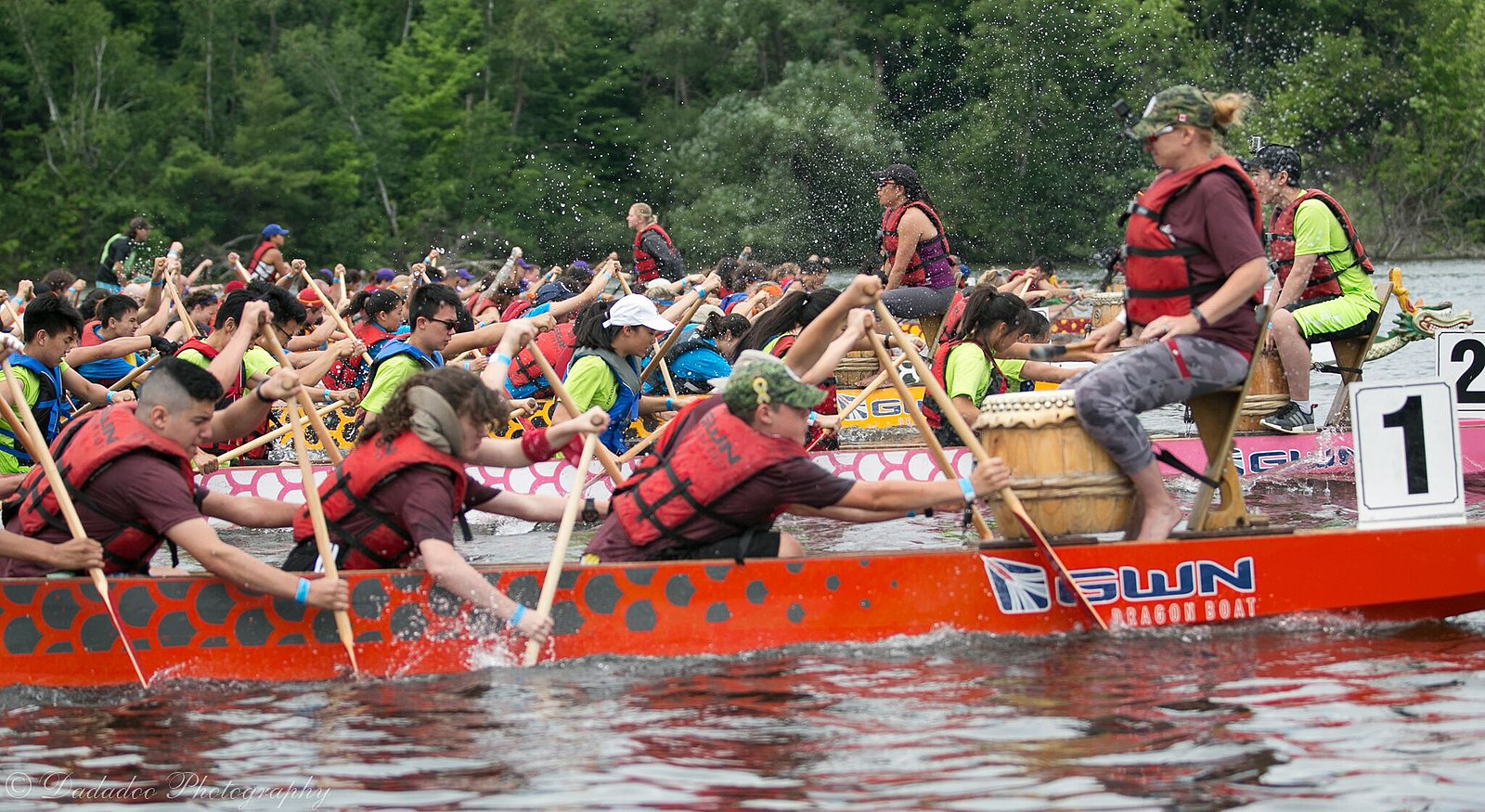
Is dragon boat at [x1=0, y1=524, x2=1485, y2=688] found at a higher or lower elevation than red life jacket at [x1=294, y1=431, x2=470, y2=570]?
lower

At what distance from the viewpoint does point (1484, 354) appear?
11719 mm

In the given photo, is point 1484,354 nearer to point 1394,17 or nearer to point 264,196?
point 264,196

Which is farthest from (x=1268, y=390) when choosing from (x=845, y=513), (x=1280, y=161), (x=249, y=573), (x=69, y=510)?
(x=69, y=510)

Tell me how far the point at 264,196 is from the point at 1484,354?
125 ft

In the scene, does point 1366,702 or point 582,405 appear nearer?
point 1366,702

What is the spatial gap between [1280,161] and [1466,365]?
1744 millimetres

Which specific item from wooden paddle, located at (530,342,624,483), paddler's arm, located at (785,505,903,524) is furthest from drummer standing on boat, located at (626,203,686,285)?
paddler's arm, located at (785,505,903,524)

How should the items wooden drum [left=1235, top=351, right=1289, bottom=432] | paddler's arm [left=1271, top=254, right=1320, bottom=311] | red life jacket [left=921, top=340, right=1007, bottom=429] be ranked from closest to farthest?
red life jacket [left=921, top=340, right=1007, bottom=429] < wooden drum [left=1235, top=351, right=1289, bottom=432] < paddler's arm [left=1271, top=254, right=1320, bottom=311]

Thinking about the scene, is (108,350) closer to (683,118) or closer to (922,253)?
(922,253)

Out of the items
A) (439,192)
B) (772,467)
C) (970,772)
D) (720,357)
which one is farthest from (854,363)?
(439,192)

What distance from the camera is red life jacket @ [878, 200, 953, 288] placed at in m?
13.6

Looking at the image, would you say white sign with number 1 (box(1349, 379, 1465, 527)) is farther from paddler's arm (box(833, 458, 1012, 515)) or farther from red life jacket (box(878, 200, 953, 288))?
red life jacket (box(878, 200, 953, 288))

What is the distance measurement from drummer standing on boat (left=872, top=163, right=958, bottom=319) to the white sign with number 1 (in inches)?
242

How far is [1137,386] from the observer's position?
745 centimetres
